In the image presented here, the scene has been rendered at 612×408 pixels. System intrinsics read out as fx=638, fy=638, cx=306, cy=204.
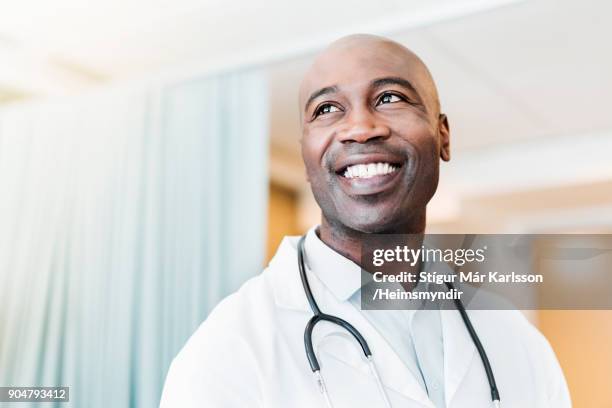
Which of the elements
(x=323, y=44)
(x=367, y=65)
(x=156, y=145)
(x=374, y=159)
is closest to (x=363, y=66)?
(x=367, y=65)

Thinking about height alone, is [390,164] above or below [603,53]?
below

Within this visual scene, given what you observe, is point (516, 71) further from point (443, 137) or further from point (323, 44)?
point (443, 137)

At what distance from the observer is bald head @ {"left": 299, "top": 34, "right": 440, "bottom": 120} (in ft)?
2.17

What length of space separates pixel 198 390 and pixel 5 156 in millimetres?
1248

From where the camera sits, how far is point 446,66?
1653mm

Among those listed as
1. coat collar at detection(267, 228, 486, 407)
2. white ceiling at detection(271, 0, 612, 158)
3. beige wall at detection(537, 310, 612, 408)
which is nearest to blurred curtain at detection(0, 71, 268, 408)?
white ceiling at detection(271, 0, 612, 158)

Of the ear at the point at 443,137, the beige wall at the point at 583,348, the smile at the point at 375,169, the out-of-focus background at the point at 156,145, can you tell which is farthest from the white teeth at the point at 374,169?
the out-of-focus background at the point at 156,145

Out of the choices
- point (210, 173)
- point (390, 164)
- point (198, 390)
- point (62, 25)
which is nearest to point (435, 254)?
point (390, 164)

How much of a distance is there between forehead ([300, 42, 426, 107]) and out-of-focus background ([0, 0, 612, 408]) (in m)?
0.65

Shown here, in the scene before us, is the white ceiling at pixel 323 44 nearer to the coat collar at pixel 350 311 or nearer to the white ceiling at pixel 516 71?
the white ceiling at pixel 516 71

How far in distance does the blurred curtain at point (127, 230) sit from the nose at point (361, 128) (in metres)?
0.76

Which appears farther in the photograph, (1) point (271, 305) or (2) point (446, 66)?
(2) point (446, 66)

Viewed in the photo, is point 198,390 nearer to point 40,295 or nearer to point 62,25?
point 40,295

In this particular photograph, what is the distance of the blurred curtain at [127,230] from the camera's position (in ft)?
4.50
